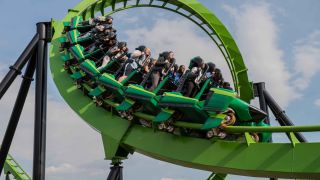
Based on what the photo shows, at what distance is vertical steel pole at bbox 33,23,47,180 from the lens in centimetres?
690

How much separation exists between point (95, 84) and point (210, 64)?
181 cm

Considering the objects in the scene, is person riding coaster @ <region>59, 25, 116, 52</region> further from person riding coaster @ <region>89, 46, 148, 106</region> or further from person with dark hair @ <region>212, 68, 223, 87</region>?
person with dark hair @ <region>212, 68, 223, 87</region>

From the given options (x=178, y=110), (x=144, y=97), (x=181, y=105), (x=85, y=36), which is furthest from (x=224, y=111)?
(x=85, y=36)

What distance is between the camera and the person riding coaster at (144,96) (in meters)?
5.64

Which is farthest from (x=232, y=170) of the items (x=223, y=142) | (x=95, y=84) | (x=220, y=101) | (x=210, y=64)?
(x=95, y=84)

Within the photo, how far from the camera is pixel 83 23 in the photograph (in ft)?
27.7

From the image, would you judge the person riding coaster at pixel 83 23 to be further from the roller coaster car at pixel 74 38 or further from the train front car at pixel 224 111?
the train front car at pixel 224 111

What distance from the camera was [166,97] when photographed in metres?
5.32

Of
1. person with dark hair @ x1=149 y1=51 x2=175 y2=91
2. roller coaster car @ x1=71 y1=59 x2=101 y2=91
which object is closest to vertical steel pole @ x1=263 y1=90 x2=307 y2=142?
person with dark hair @ x1=149 y1=51 x2=175 y2=91

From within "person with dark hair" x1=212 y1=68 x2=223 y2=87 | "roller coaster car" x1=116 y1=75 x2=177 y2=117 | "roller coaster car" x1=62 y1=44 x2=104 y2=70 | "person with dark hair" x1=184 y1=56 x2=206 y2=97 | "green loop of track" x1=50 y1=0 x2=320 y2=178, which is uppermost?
"roller coaster car" x1=62 y1=44 x2=104 y2=70

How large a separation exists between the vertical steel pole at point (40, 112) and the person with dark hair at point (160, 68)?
7.02ft

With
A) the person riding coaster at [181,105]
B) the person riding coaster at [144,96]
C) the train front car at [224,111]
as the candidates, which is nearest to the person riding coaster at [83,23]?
the person riding coaster at [144,96]

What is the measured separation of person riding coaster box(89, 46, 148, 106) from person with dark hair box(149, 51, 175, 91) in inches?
13.7

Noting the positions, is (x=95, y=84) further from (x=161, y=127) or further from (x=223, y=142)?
(x=223, y=142)
